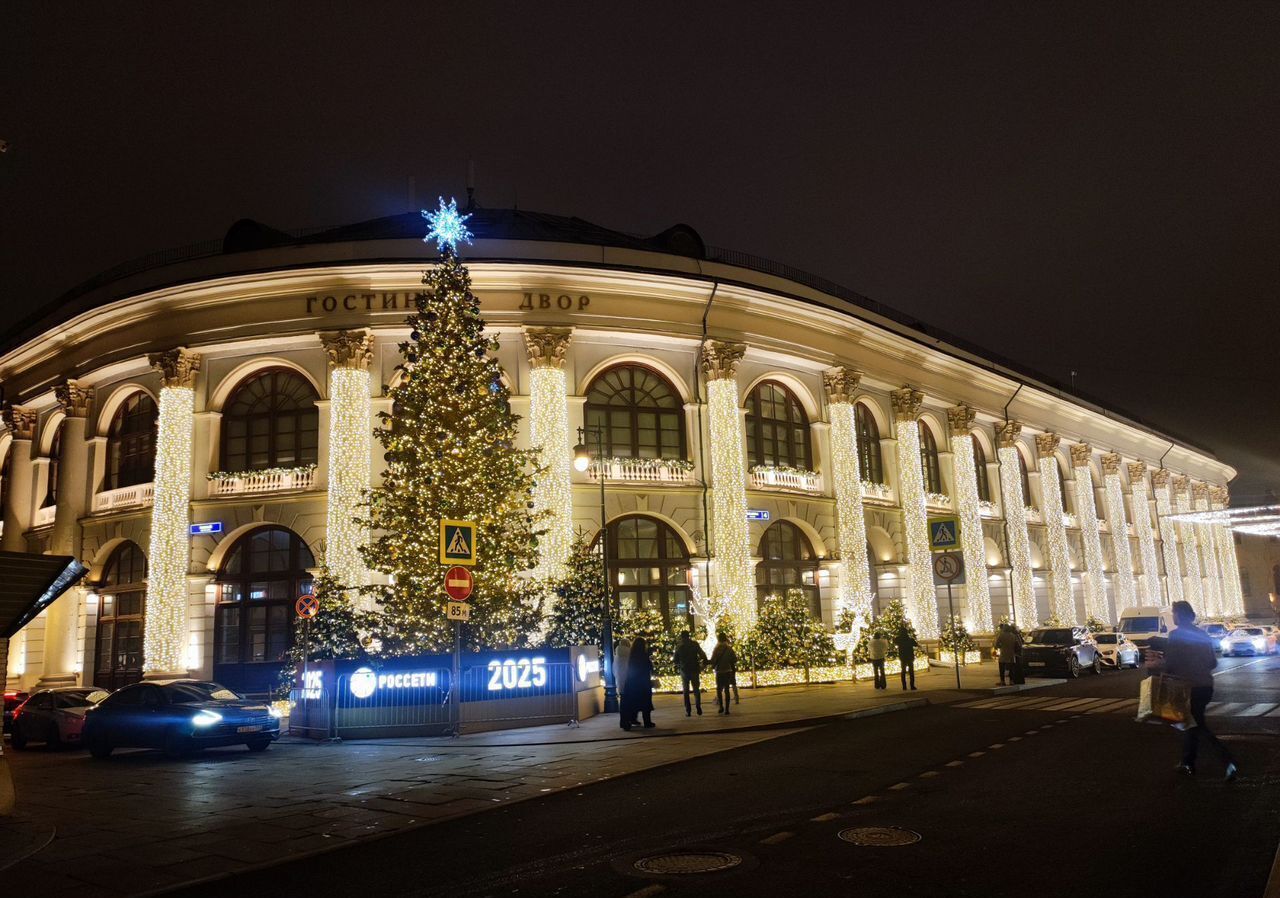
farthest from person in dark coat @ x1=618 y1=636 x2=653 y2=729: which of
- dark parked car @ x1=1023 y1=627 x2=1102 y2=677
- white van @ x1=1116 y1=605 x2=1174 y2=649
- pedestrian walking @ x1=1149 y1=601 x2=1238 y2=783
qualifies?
white van @ x1=1116 y1=605 x2=1174 y2=649

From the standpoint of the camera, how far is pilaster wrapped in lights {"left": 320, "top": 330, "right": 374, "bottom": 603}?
27156 mm

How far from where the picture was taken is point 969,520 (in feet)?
132

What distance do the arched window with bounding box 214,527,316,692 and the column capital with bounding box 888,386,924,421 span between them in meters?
21.9

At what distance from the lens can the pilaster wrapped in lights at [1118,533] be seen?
2110 inches

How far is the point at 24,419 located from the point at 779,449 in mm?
27467

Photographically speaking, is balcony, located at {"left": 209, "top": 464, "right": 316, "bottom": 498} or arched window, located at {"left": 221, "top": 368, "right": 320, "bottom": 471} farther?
arched window, located at {"left": 221, "top": 368, "right": 320, "bottom": 471}

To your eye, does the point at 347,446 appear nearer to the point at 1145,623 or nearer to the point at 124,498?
the point at 124,498

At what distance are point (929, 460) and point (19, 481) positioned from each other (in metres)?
34.9

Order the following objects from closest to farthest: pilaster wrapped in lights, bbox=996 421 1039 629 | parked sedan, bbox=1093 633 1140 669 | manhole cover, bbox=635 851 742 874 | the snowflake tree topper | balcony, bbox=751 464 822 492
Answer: manhole cover, bbox=635 851 742 874 < the snowflake tree topper < balcony, bbox=751 464 822 492 < parked sedan, bbox=1093 633 1140 669 < pilaster wrapped in lights, bbox=996 421 1039 629

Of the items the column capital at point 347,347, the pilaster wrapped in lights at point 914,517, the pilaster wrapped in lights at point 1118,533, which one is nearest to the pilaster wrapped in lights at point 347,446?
the column capital at point 347,347

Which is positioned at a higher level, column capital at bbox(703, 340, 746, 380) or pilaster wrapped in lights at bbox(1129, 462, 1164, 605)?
column capital at bbox(703, 340, 746, 380)

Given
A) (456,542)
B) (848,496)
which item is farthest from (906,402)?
(456,542)

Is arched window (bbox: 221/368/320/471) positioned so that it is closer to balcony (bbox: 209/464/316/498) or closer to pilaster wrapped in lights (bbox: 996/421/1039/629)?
balcony (bbox: 209/464/316/498)

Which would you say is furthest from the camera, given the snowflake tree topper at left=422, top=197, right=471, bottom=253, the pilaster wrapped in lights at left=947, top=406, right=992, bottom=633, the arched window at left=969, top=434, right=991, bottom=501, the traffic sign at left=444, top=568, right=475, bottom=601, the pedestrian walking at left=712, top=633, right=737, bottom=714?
the arched window at left=969, top=434, right=991, bottom=501
